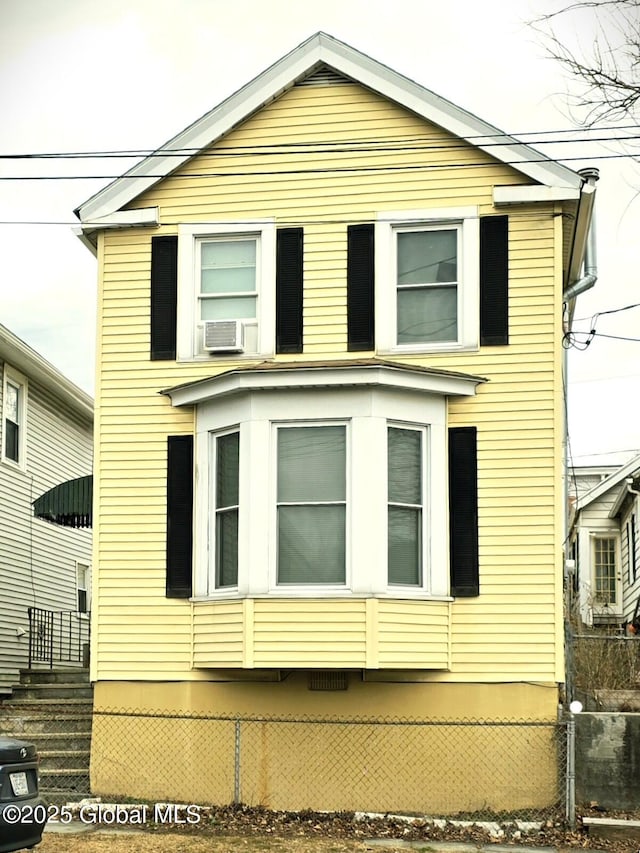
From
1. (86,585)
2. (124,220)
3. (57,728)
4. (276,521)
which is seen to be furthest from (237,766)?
(86,585)

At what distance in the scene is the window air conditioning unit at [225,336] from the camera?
14.7m

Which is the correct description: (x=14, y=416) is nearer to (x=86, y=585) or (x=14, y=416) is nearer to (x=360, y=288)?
(x=86, y=585)

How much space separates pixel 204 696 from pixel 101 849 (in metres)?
3.25

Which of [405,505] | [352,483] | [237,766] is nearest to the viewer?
[237,766]

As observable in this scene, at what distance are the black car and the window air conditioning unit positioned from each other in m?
6.17

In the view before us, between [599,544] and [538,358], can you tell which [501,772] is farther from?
[599,544]

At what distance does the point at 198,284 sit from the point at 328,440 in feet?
9.05

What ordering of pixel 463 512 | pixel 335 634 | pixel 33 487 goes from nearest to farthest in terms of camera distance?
pixel 335 634 → pixel 463 512 → pixel 33 487

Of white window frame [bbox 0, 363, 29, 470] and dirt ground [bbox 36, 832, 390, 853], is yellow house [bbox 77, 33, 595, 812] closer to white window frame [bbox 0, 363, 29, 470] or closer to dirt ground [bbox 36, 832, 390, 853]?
dirt ground [bbox 36, 832, 390, 853]

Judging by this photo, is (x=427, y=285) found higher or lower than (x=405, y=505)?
higher

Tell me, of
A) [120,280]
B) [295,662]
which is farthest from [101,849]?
[120,280]

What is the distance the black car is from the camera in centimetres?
909

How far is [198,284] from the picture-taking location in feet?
49.7

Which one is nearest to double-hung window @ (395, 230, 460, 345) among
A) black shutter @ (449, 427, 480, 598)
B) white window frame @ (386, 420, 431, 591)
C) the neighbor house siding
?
white window frame @ (386, 420, 431, 591)
